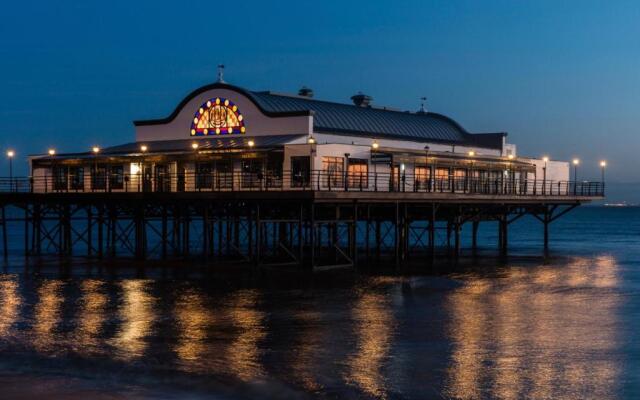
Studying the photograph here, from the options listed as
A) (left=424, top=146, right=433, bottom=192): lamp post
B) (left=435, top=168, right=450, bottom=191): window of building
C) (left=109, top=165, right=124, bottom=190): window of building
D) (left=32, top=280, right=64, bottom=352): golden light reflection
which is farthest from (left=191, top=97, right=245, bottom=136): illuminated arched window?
(left=32, top=280, right=64, bottom=352): golden light reflection

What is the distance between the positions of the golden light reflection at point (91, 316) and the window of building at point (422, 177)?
69.8ft

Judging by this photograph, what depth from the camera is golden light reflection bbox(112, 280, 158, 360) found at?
23031mm

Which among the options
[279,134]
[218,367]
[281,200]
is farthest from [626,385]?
[279,134]

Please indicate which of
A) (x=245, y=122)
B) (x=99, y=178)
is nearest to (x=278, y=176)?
(x=245, y=122)

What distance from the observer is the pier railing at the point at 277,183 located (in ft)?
147

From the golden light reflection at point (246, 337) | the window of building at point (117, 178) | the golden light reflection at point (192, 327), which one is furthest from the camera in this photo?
the window of building at point (117, 178)

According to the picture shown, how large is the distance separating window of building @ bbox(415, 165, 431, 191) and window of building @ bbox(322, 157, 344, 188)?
7.46 meters

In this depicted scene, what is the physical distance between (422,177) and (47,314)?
29.2 metres

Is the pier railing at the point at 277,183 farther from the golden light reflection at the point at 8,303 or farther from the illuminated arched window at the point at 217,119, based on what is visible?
the golden light reflection at the point at 8,303

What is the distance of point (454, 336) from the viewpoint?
25.2 m

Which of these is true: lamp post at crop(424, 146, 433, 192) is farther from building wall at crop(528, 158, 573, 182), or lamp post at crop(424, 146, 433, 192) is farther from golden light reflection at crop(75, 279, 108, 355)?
golden light reflection at crop(75, 279, 108, 355)

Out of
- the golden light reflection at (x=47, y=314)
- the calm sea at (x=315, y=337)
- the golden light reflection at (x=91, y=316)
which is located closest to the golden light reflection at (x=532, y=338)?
the calm sea at (x=315, y=337)

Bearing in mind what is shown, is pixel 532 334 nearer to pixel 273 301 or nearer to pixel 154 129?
pixel 273 301

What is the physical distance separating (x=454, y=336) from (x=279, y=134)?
85.0 feet
